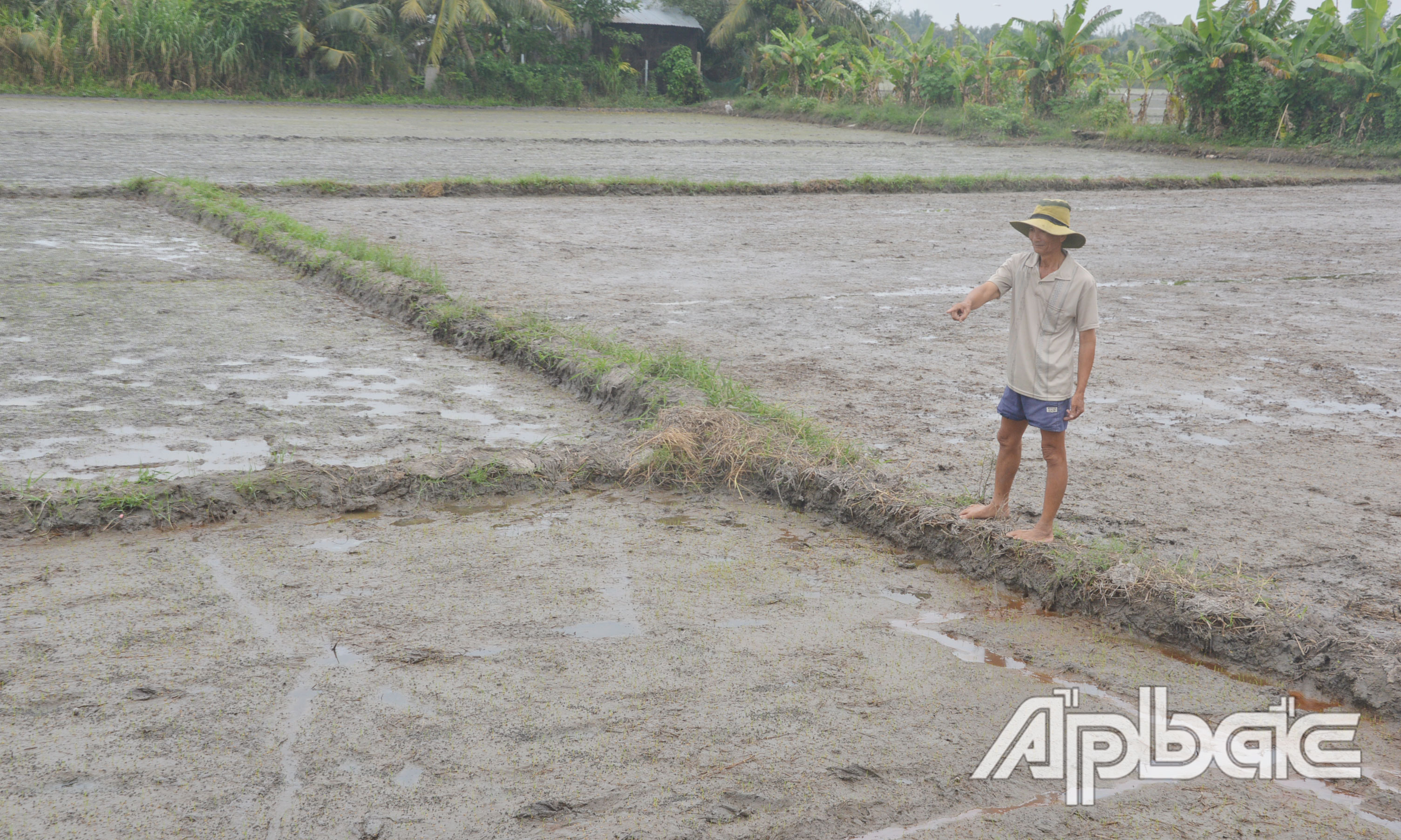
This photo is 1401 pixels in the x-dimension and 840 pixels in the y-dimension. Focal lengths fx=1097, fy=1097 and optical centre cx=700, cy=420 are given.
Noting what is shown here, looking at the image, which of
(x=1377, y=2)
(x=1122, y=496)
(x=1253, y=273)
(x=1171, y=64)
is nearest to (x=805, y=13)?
(x=1171, y=64)

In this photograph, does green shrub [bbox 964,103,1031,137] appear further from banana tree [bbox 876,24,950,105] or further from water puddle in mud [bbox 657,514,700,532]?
water puddle in mud [bbox 657,514,700,532]

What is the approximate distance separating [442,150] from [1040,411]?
54.8ft

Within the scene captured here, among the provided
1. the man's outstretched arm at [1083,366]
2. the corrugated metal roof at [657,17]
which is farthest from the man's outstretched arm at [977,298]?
the corrugated metal roof at [657,17]

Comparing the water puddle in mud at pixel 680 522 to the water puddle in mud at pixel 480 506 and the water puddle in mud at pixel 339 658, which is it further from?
the water puddle in mud at pixel 339 658

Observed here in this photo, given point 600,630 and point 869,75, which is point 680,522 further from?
point 869,75

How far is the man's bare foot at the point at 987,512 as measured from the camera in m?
3.87

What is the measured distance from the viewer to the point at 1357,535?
12.5 ft

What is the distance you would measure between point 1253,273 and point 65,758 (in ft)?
31.0

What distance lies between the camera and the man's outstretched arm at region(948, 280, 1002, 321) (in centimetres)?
366

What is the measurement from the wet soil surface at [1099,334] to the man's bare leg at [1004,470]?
0.43 ft

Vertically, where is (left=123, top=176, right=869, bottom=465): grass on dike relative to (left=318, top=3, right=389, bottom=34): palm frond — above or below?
below

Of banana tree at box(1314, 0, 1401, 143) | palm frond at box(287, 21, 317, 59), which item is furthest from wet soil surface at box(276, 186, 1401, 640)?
palm frond at box(287, 21, 317, 59)

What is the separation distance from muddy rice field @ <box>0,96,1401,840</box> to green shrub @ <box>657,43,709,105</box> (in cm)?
2850

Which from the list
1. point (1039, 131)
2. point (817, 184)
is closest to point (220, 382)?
point (817, 184)
